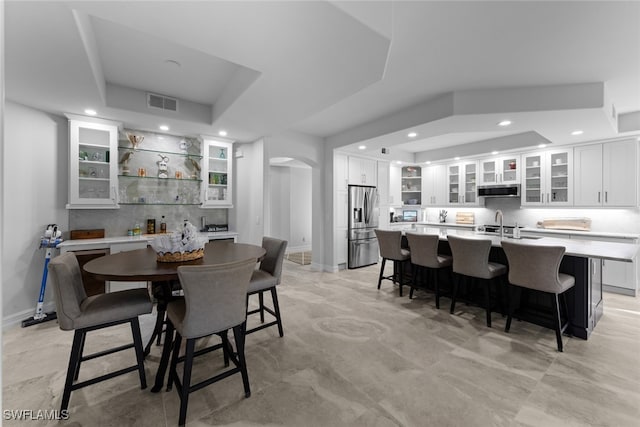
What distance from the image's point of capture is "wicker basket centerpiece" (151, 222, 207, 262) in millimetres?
2184

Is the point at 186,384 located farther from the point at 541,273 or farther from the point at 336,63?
the point at 541,273

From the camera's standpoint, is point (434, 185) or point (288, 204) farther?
point (288, 204)

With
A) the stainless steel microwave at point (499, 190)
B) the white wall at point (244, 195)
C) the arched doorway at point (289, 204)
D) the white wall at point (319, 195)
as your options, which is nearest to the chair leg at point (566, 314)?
the stainless steel microwave at point (499, 190)

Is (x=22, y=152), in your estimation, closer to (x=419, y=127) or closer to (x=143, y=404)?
(x=143, y=404)

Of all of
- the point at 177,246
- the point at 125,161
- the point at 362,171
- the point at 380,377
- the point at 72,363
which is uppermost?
the point at 362,171

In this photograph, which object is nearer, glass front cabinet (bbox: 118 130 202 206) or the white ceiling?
the white ceiling

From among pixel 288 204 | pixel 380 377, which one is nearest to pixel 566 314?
pixel 380 377

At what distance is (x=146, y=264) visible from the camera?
A: 2.11m

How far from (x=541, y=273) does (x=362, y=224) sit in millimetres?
3409

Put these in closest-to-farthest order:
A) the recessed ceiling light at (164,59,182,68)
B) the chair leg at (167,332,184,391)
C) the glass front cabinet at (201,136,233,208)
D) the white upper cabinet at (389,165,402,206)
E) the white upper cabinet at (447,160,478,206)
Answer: the chair leg at (167,332,184,391) < the recessed ceiling light at (164,59,182,68) < the glass front cabinet at (201,136,233,208) < the white upper cabinet at (447,160,478,206) < the white upper cabinet at (389,165,402,206)

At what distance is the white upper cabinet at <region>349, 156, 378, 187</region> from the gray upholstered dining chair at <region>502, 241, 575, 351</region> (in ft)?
11.1

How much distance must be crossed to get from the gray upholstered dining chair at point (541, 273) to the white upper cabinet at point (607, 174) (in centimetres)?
280

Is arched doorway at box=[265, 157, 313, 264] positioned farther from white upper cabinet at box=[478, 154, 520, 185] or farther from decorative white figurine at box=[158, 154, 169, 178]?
white upper cabinet at box=[478, 154, 520, 185]

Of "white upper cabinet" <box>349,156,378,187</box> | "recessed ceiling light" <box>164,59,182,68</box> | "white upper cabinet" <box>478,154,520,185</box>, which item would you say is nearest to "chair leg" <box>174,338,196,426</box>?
"recessed ceiling light" <box>164,59,182,68</box>
